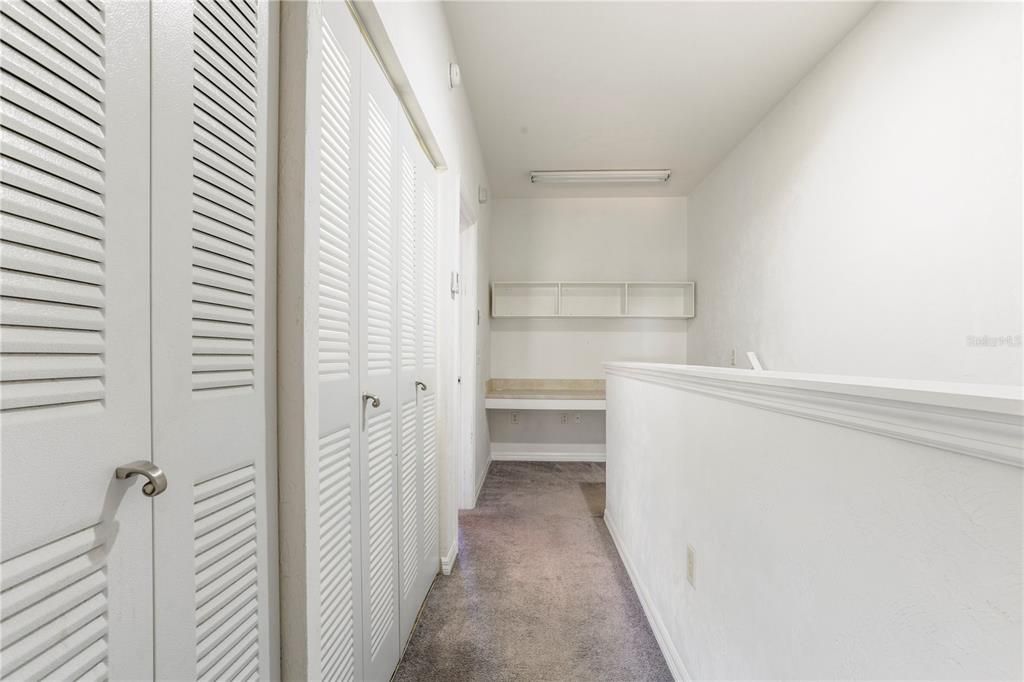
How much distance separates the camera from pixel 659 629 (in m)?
1.68

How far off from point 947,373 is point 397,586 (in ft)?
7.50

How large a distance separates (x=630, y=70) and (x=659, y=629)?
2.81 m

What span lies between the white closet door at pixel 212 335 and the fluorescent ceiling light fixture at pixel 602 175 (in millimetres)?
3479

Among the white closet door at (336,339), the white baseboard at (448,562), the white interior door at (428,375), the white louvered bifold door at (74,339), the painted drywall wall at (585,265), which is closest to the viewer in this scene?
the white louvered bifold door at (74,339)

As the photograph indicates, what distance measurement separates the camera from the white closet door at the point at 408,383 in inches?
63.0

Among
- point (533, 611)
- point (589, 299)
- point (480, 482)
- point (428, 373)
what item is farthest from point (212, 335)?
point (589, 299)

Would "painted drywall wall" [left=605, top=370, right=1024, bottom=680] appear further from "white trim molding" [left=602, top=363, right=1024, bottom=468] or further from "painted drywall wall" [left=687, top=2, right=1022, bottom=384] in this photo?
"painted drywall wall" [left=687, top=2, right=1022, bottom=384]

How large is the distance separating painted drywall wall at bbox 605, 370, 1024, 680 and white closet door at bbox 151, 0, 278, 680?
956 mm

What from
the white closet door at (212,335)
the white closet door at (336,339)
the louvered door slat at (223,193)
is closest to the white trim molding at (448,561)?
the white closet door at (336,339)

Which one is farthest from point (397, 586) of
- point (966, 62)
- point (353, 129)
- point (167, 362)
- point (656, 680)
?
point (966, 62)

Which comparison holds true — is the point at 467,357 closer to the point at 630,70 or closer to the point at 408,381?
the point at 408,381

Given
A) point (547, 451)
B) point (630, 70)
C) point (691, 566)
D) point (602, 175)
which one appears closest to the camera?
point (691, 566)

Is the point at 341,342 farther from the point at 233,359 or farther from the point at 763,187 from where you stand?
the point at 763,187

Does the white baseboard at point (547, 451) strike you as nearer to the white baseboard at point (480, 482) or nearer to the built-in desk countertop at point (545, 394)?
the white baseboard at point (480, 482)
